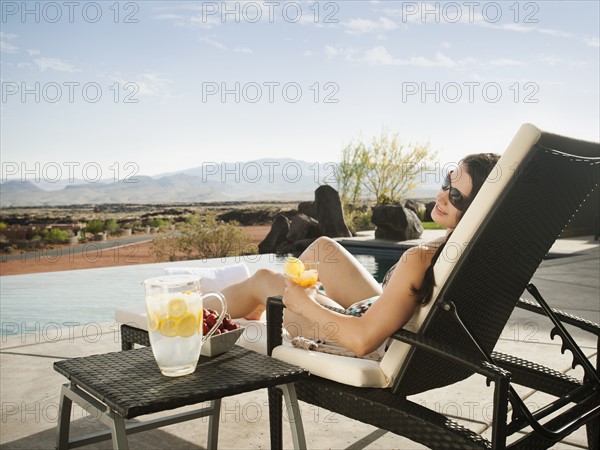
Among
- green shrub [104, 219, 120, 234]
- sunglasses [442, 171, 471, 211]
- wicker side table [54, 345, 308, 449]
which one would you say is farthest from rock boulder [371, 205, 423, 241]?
wicker side table [54, 345, 308, 449]

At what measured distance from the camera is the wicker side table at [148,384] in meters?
1.40

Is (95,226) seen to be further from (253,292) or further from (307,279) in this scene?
(307,279)

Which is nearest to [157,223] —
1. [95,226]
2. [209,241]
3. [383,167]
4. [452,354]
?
[95,226]

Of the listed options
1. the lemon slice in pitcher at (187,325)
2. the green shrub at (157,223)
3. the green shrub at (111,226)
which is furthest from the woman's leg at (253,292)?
the green shrub at (111,226)

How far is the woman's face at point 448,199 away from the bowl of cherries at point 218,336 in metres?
0.70

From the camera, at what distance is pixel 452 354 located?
1.57 metres

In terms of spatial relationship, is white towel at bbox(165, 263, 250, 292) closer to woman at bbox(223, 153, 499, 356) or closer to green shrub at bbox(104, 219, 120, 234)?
woman at bbox(223, 153, 499, 356)

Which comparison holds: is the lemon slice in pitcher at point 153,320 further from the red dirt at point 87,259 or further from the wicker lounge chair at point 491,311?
the red dirt at point 87,259

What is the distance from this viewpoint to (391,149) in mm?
18469

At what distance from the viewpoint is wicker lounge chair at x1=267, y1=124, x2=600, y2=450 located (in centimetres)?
160

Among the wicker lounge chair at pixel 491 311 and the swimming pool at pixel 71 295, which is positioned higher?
the wicker lounge chair at pixel 491 311

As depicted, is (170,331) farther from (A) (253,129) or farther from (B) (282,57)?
(A) (253,129)

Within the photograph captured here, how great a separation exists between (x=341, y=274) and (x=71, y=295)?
19.0ft

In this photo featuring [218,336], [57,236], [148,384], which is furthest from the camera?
[57,236]
